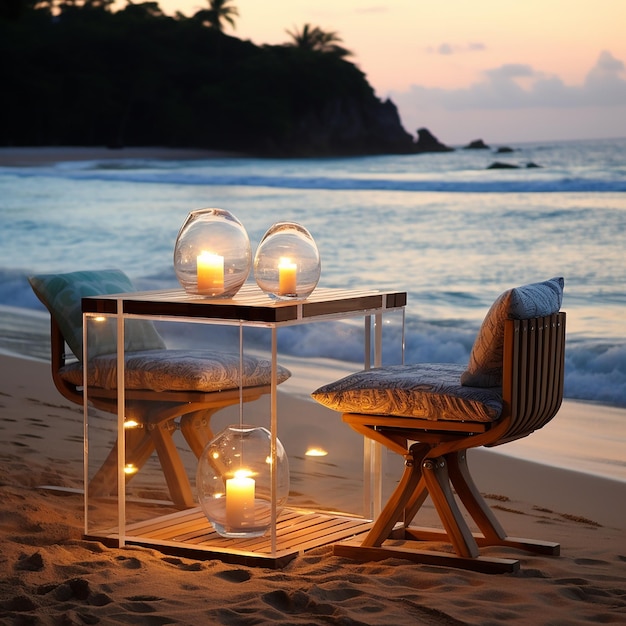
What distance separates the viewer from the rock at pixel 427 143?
35.1ft

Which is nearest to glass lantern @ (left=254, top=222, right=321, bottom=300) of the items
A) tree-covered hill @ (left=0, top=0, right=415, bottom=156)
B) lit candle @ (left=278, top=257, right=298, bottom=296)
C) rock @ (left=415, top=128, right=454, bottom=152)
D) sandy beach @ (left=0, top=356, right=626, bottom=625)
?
lit candle @ (left=278, top=257, right=298, bottom=296)

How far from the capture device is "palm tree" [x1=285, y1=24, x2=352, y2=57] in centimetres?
1098

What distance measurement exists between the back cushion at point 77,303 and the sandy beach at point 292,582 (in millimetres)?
565

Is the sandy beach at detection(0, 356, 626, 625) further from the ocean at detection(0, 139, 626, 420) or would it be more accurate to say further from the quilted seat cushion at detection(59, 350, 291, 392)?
the ocean at detection(0, 139, 626, 420)

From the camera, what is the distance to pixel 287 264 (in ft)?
11.1

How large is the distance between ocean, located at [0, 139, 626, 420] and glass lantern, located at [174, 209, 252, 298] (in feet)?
13.7

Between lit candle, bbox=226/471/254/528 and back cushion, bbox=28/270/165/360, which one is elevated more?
back cushion, bbox=28/270/165/360

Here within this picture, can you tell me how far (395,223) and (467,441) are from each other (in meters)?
8.08

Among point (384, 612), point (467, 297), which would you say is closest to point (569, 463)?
point (384, 612)

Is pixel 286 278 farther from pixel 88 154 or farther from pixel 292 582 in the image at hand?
pixel 88 154

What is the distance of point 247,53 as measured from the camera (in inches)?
470

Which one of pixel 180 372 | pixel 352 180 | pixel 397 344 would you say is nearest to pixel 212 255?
pixel 180 372

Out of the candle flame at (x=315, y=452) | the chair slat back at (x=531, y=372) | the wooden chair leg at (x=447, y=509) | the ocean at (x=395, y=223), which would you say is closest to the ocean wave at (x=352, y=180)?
the ocean at (x=395, y=223)

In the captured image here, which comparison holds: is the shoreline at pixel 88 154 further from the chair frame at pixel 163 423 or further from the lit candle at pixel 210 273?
the lit candle at pixel 210 273
